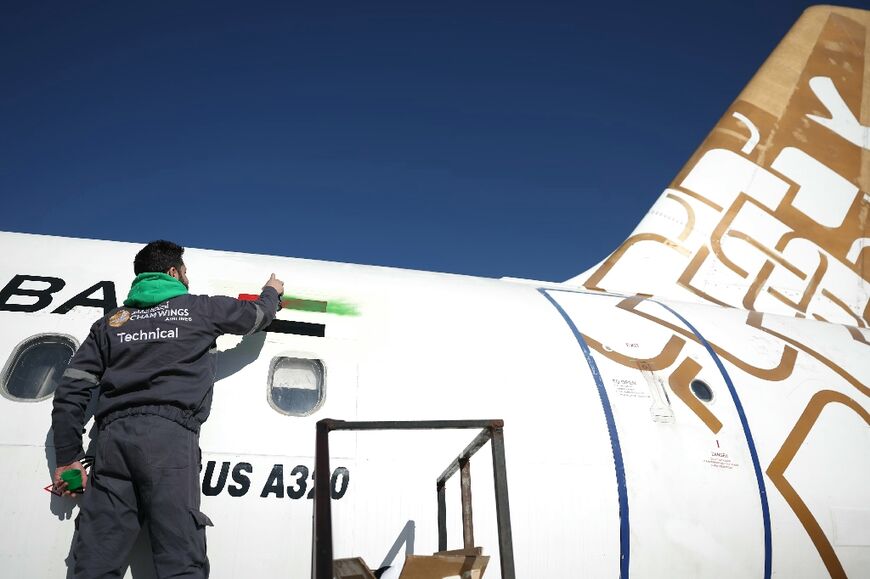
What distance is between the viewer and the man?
3.11 meters

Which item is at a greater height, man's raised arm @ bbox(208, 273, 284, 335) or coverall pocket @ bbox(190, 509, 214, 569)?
man's raised arm @ bbox(208, 273, 284, 335)

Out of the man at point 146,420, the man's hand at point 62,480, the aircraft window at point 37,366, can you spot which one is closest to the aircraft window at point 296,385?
the man at point 146,420

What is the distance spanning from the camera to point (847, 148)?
951 centimetres

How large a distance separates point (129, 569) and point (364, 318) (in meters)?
2.23

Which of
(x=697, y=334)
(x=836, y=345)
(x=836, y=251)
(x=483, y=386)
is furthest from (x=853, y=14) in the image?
(x=483, y=386)

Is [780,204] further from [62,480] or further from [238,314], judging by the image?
[62,480]

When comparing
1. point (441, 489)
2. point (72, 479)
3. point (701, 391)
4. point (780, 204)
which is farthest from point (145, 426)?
point (780, 204)

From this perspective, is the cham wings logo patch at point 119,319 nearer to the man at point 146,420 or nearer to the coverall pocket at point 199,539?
the man at point 146,420

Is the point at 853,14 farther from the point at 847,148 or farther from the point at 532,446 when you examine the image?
the point at 532,446

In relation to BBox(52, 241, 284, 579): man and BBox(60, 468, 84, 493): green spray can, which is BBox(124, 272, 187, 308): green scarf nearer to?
BBox(52, 241, 284, 579): man

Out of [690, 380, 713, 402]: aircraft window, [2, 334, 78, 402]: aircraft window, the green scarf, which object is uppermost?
the green scarf

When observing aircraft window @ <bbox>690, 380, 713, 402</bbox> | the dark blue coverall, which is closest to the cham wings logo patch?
the dark blue coverall

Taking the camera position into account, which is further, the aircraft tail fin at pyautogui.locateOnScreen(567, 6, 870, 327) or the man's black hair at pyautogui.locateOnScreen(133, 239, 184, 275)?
the aircraft tail fin at pyautogui.locateOnScreen(567, 6, 870, 327)

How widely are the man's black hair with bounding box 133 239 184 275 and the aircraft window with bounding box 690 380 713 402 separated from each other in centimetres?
420
